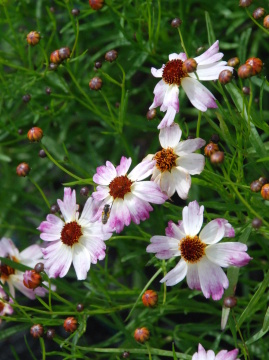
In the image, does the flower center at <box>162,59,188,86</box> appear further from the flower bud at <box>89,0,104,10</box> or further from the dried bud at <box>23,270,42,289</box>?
the dried bud at <box>23,270,42,289</box>

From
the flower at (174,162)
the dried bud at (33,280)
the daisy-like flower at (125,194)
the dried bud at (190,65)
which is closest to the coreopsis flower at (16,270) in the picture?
the dried bud at (33,280)

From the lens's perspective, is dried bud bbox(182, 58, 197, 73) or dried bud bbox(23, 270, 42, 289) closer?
dried bud bbox(182, 58, 197, 73)

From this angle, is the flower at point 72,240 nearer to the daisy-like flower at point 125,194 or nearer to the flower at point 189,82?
the daisy-like flower at point 125,194

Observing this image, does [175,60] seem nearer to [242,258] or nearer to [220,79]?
[220,79]

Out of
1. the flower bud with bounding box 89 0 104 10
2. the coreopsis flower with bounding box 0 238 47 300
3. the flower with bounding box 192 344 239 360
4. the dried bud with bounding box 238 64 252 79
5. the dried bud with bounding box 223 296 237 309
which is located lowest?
the coreopsis flower with bounding box 0 238 47 300

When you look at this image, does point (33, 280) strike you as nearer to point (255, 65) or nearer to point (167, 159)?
point (167, 159)

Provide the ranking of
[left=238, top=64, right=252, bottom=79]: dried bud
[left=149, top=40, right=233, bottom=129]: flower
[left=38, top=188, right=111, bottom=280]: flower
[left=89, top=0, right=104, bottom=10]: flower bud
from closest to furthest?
1. [left=238, top=64, right=252, bottom=79]: dried bud
2. [left=149, top=40, right=233, bottom=129]: flower
3. [left=38, top=188, right=111, bottom=280]: flower
4. [left=89, top=0, right=104, bottom=10]: flower bud

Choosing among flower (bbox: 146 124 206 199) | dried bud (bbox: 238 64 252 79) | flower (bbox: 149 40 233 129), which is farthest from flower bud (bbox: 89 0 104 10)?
dried bud (bbox: 238 64 252 79)
